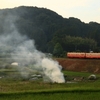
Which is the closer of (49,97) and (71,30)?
(49,97)

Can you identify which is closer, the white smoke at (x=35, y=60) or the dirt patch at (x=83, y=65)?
the white smoke at (x=35, y=60)

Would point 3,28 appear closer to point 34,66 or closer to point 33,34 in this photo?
point 33,34

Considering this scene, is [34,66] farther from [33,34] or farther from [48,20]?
[48,20]

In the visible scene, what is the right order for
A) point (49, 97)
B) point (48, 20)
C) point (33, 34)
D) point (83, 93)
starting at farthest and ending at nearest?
1. point (48, 20)
2. point (33, 34)
3. point (83, 93)
4. point (49, 97)

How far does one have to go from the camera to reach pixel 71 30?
518ft

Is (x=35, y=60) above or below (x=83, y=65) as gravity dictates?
above

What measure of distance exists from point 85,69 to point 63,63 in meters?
11.9

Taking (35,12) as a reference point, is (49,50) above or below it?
below

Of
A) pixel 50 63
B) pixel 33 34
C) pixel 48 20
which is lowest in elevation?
pixel 50 63

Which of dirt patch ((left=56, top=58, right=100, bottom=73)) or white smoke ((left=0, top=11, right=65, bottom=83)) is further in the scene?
dirt patch ((left=56, top=58, right=100, bottom=73))

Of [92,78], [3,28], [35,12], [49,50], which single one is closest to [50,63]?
[92,78]

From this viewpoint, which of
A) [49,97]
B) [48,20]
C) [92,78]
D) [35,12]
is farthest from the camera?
[35,12]

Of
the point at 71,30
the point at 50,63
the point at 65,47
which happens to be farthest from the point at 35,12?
the point at 50,63

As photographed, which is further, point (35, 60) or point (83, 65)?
point (83, 65)
